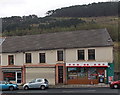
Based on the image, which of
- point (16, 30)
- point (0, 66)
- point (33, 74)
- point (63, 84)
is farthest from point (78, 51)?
point (16, 30)

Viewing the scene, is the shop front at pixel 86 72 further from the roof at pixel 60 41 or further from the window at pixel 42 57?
the window at pixel 42 57

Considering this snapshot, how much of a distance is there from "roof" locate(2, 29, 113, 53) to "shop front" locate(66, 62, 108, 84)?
257 centimetres

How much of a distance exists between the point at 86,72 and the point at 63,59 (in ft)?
12.0

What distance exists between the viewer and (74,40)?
41062mm

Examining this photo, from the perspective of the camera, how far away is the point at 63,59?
3953 cm

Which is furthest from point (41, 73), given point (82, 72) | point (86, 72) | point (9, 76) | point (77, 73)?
point (86, 72)

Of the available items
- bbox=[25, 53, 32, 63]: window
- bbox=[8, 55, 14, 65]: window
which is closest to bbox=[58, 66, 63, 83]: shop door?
bbox=[25, 53, 32, 63]: window

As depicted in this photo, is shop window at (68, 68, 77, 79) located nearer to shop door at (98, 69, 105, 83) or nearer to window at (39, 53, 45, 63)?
shop door at (98, 69, 105, 83)

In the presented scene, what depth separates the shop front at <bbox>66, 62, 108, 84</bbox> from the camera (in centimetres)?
3781

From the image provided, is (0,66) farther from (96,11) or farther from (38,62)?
(96,11)

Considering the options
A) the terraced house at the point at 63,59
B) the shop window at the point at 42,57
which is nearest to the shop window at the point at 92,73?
the terraced house at the point at 63,59

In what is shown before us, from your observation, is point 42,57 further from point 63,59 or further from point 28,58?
point 63,59

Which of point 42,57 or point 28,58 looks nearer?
point 42,57

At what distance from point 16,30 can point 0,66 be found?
49.7 metres
